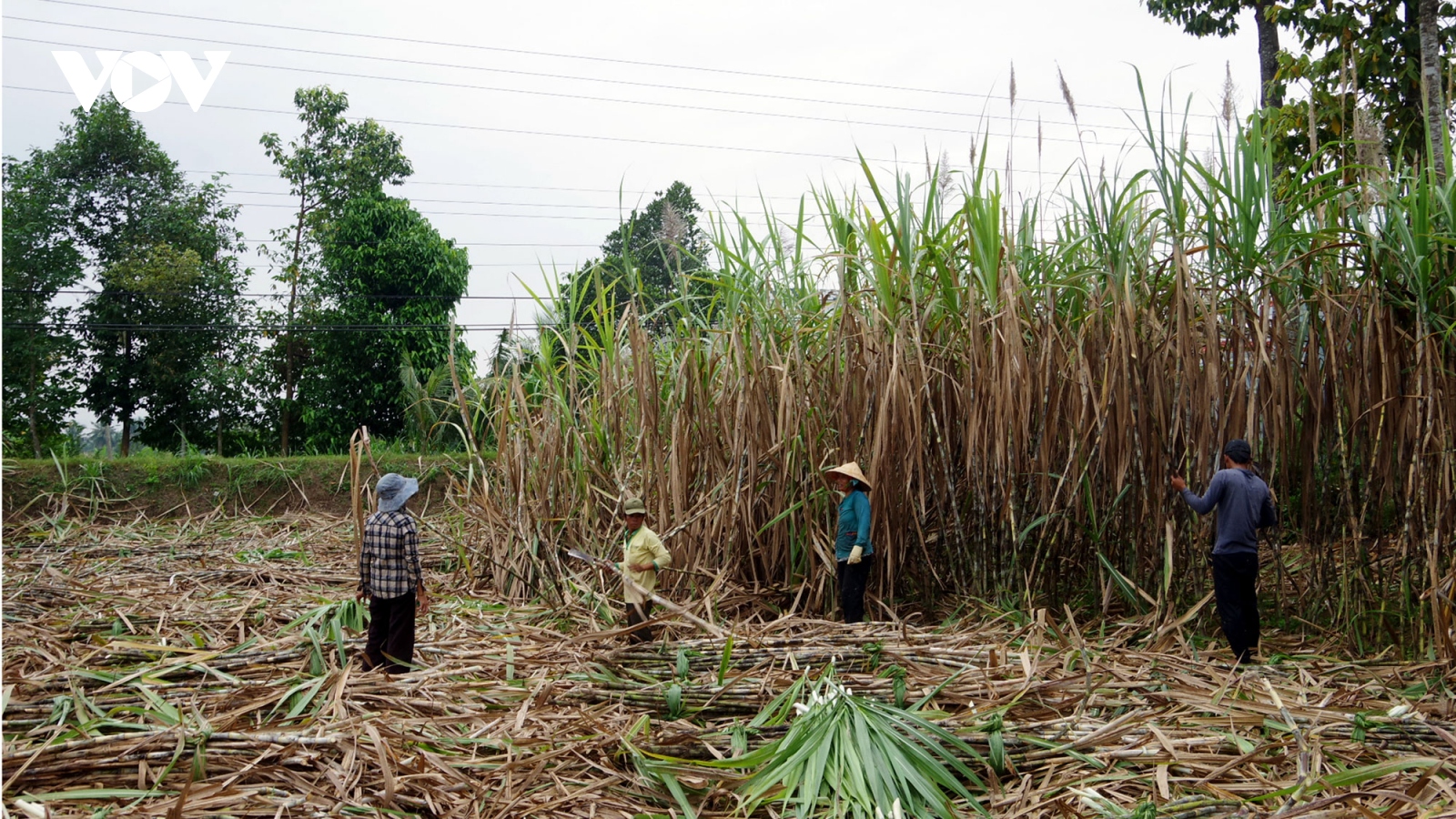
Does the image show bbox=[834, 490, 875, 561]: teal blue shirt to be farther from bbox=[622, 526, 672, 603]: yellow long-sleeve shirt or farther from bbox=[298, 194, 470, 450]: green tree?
bbox=[298, 194, 470, 450]: green tree

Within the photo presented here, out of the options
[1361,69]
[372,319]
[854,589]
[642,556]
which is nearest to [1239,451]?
[854,589]

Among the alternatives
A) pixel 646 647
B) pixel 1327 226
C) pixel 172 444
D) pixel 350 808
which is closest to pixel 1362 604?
pixel 1327 226

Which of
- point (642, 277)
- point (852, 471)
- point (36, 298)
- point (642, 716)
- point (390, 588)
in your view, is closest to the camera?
point (642, 716)

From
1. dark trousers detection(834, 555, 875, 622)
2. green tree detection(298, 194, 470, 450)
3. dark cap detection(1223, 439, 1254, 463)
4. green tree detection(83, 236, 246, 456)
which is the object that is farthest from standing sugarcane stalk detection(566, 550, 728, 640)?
green tree detection(83, 236, 246, 456)

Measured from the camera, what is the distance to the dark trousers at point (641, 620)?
459 centimetres

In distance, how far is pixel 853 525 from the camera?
453cm

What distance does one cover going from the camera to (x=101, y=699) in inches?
143

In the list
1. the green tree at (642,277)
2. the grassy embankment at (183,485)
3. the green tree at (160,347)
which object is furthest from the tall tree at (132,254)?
the green tree at (642,277)

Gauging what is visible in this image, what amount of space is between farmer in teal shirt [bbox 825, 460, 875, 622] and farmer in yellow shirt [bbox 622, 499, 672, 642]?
2.66ft

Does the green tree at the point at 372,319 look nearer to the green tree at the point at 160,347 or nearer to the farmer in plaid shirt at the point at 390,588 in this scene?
the green tree at the point at 160,347

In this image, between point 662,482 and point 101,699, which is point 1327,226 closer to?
point 662,482

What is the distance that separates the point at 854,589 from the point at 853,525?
0.96ft

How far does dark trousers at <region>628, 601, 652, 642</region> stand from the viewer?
4588 mm

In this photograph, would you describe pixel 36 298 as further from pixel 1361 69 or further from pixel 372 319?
pixel 1361 69
